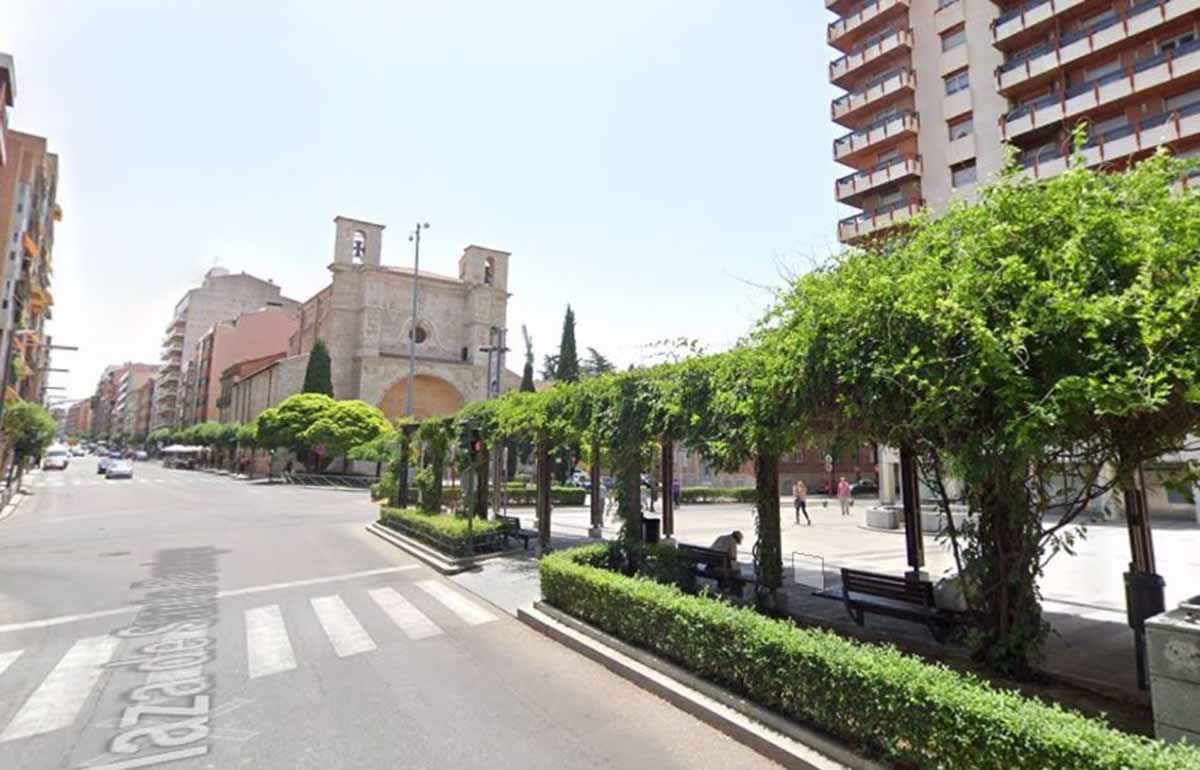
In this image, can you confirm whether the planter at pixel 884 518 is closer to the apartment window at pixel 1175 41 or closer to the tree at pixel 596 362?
the apartment window at pixel 1175 41

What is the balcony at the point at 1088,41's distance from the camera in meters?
22.4

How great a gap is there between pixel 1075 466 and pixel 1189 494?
755 millimetres

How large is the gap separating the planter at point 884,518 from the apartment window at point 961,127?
17.9m

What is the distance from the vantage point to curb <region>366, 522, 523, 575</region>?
13023 millimetres

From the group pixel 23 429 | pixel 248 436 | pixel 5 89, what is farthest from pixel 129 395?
pixel 5 89

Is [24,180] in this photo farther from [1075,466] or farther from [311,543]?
[1075,466]

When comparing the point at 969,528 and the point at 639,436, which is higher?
the point at 639,436

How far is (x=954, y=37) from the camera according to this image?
29.2m

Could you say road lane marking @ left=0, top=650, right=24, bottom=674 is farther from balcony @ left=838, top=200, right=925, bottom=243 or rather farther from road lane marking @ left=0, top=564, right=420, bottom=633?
balcony @ left=838, top=200, right=925, bottom=243

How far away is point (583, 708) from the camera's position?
5812 mm

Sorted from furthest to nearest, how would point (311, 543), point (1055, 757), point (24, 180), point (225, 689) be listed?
point (24, 180) → point (311, 543) → point (225, 689) → point (1055, 757)

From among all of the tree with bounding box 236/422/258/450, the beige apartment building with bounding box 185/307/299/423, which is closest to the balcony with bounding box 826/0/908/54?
the tree with bounding box 236/422/258/450

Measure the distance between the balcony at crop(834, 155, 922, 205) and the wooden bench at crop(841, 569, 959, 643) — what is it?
2703 cm

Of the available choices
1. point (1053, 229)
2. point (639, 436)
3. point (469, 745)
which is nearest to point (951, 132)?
point (639, 436)
